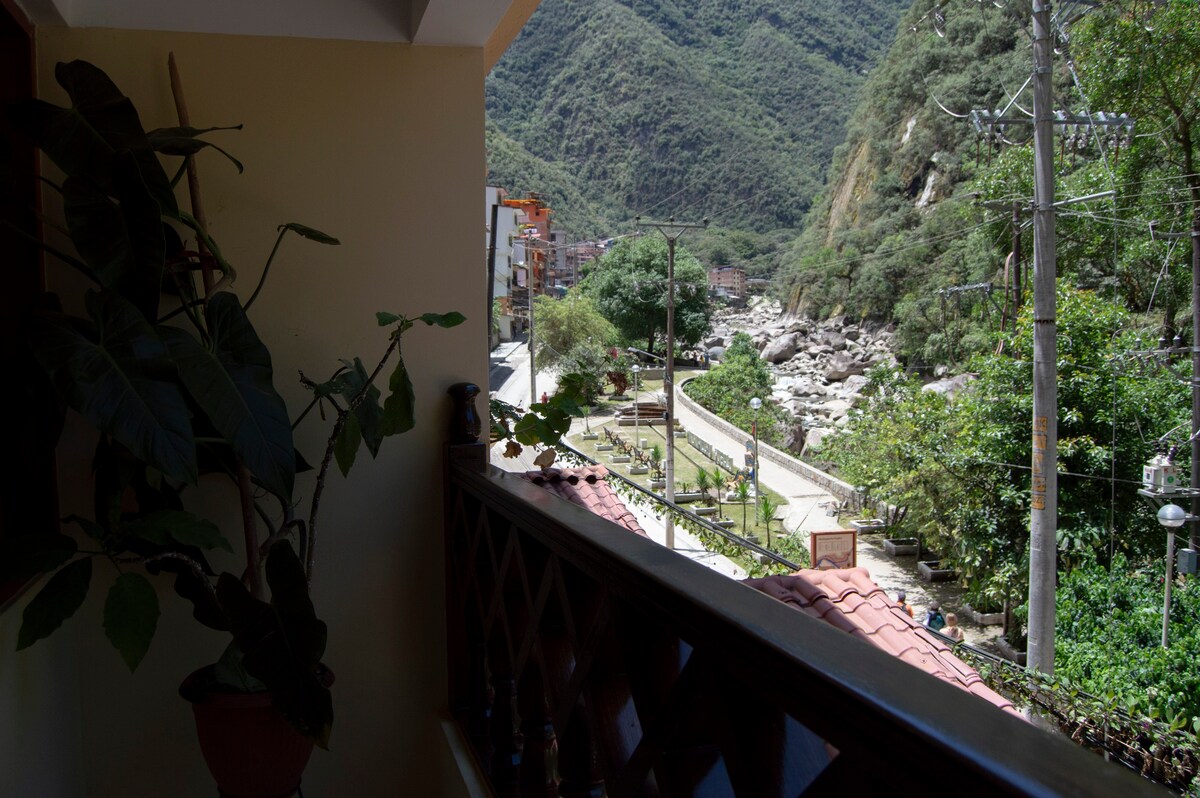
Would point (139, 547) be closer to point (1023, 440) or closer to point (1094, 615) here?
point (1094, 615)

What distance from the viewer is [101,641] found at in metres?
1.87

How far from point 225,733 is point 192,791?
524 millimetres

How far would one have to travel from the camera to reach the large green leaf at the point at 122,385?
1.16m

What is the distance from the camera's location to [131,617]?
1.32 m

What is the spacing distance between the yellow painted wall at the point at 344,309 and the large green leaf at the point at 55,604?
58cm

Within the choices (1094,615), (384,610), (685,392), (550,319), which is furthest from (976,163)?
(384,610)

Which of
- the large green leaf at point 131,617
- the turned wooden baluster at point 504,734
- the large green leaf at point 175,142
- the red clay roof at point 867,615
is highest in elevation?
the large green leaf at point 175,142

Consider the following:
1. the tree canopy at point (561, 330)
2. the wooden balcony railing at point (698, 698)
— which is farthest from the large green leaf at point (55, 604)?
the tree canopy at point (561, 330)

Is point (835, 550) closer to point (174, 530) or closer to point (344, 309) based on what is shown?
point (344, 309)

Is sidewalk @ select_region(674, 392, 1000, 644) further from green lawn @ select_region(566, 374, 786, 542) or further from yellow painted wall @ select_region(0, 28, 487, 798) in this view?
yellow painted wall @ select_region(0, 28, 487, 798)

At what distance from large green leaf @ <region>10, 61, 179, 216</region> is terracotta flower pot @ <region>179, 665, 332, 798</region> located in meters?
0.88

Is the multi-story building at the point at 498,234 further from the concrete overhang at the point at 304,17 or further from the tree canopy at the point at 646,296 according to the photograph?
the tree canopy at the point at 646,296

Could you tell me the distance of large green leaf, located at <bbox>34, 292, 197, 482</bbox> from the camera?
3.80ft

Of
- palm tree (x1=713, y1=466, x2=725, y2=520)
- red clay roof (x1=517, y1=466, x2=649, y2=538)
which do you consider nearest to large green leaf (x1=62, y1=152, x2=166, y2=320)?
red clay roof (x1=517, y1=466, x2=649, y2=538)
